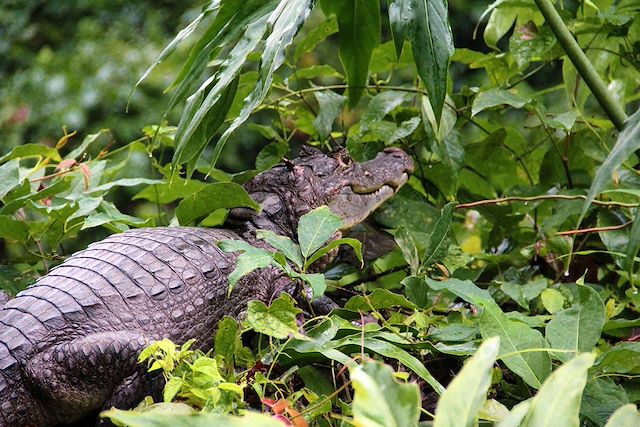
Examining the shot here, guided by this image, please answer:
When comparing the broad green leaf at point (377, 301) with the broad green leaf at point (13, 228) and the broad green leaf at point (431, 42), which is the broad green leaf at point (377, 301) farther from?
the broad green leaf at point (13, 228)

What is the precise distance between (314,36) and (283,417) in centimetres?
97

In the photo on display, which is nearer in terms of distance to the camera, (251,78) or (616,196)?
(616,196)

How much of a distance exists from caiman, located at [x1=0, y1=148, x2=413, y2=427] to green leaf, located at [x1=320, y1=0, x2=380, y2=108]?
0.34 metres

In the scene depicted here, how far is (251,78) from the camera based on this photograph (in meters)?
1.62

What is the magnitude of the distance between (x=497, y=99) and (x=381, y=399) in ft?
3.03

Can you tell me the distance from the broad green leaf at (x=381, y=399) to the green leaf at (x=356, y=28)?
2.81 ft

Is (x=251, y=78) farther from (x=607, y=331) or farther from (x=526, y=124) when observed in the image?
(x=607, y=331)

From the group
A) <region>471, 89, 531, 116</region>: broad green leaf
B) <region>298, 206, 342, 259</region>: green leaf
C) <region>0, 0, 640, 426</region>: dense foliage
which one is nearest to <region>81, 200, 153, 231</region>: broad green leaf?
<region>0, 0, 640, 426</region>: dense foliage

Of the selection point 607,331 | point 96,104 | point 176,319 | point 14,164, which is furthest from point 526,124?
point 96,104


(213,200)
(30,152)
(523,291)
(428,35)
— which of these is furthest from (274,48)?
(30,152)

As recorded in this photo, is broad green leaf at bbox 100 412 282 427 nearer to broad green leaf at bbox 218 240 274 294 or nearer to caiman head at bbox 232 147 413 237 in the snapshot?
broad green leaf at bbox 218 240 274 294

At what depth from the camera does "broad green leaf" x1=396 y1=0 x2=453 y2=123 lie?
1.10 m

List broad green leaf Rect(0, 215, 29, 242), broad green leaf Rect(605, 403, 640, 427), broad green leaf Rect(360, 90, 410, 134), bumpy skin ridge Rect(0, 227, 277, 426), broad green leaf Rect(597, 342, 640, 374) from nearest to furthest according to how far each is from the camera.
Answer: broad green leaf Rect(605, 403, 640, 427) → broad green leaf Rect(597, 342, 640, 374) → bumpy skin ridge Rect(0, 227, 277, 426) → broad green leaf Rect(0, 215, 29, 242) → broad green leaf Rect(360, 90, 410, 134)

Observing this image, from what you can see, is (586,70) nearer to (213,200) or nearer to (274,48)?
(274,48)
